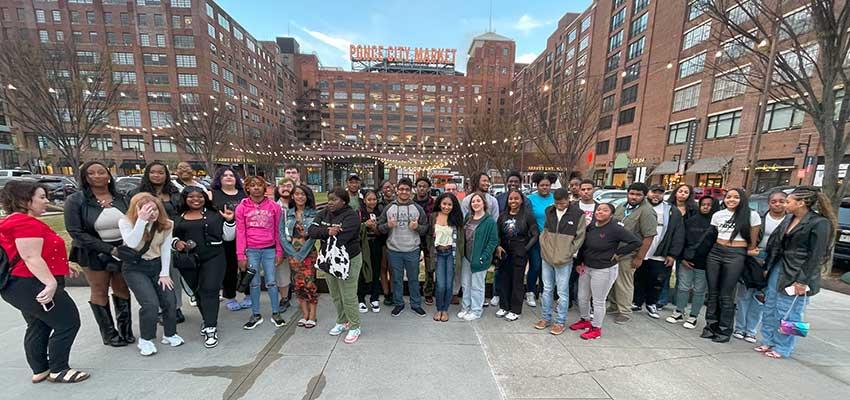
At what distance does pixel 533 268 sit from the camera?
4277 mm

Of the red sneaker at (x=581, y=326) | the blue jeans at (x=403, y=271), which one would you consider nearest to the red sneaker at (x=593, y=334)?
the red sneaker at (x=581, y=326)

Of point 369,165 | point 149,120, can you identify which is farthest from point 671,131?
point 149,120

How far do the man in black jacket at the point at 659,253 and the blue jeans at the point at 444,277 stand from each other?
2.76 metres

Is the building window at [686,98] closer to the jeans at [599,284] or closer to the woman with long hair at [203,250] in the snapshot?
the jeans at [599,284]

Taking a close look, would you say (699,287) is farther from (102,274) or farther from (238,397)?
(102,274)

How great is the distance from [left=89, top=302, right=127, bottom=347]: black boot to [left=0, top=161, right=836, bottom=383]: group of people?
1 cm

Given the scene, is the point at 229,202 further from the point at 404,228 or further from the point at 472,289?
the point at 472,289

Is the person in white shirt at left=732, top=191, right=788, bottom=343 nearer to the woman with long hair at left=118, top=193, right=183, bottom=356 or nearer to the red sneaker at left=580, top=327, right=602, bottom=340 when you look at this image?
→ the red sneaker at left=580, top=327, right=602, bottom=340

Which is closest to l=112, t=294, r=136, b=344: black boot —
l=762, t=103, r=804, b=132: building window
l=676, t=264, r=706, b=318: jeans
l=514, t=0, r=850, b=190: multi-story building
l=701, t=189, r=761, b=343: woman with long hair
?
l=701, t=189, r=761, b=343: woman with long hair

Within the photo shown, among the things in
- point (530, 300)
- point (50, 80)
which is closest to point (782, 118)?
point (530, 300)

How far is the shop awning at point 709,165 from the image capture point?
70.5 ft

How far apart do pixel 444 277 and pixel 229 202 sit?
2.95m

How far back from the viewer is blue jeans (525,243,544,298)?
13.6ft

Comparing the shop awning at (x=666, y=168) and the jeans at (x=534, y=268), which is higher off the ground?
the shop awning at (x=666, y=168)
